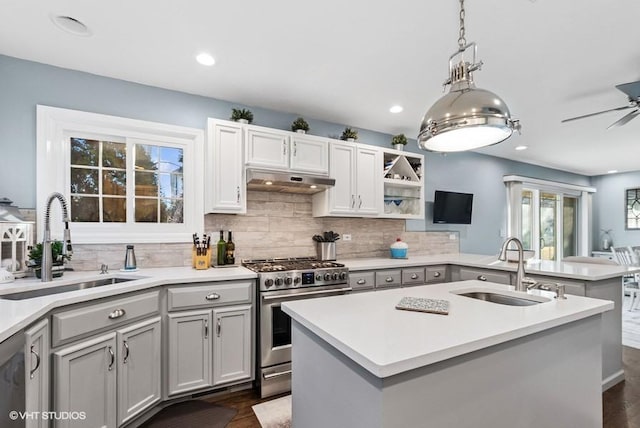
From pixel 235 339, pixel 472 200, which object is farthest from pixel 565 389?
pixel 472 200

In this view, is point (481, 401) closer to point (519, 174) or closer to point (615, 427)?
point (615, 427)

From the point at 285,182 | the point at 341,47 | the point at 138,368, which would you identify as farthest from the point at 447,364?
the point at 285,182

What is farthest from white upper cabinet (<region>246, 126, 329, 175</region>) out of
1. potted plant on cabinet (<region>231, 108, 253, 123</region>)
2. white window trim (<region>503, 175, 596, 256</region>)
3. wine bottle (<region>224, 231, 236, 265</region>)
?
white window trim (<region>503, 175, 596, 256</region>)

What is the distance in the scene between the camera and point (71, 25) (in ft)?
6.53

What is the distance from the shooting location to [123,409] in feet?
6.24

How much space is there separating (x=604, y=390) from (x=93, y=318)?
385cm

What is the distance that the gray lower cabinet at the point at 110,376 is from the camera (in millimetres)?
1631

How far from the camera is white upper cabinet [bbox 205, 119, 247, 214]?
2811 mm

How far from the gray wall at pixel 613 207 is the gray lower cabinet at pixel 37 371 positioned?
9.42 meters

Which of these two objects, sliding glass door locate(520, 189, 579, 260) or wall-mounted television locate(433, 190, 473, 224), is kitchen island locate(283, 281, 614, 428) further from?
sliding glass door locate(520, 189, 579, 260)

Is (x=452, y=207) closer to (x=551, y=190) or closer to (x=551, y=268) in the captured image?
(x=551, y=268)

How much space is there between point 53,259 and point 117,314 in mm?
676

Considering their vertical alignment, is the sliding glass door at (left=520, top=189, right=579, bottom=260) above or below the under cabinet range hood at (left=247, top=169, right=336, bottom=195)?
below

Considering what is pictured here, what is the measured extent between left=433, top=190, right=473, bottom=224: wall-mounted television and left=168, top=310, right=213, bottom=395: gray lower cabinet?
3.46 meters
